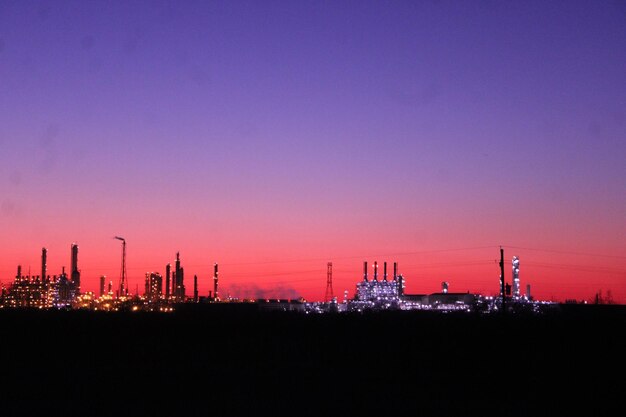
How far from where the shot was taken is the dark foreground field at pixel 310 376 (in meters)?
20.5

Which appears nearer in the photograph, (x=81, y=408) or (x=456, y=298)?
(x=81, y=408)

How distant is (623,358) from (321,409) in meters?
21.3

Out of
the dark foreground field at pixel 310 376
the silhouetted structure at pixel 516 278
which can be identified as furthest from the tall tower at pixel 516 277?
the dark foreground field at pixel 310 376

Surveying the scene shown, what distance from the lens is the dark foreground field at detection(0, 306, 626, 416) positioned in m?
20.5

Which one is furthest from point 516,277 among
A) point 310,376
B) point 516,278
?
point 310,376

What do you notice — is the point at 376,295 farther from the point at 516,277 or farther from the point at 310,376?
the point at 310,376

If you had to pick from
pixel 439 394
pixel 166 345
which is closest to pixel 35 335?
pixel 166 345

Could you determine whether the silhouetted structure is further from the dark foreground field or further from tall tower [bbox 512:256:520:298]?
the dark foreground field

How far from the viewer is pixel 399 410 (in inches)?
782

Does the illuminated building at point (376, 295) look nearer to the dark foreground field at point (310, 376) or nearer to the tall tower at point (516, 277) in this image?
the tall tower at point (516, 277)

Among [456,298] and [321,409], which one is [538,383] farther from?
[456,298]

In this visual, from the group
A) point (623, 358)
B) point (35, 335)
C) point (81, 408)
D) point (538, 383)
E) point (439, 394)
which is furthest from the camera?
point (35, 335)

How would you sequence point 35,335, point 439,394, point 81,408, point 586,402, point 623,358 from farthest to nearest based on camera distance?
point 35,335, point 623,358, point 439,394, point 586,402, point 81,408

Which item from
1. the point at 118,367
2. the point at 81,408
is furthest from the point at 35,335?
the point at 81,408
